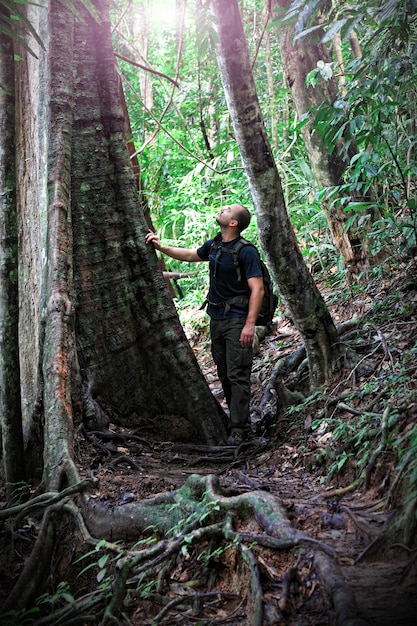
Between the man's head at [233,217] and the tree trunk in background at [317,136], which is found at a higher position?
the tree trunk in background at [317,136]

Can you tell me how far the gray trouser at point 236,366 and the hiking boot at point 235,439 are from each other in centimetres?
4

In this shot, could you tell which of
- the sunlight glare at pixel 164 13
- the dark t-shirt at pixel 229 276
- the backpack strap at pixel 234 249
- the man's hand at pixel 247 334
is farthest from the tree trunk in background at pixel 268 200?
the sunlight glare at pixel 164 13

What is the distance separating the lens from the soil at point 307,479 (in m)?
2.12

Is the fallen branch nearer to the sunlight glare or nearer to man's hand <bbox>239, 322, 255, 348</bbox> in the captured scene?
man's hand <bbox>239, 322, 255, 348</bbox>

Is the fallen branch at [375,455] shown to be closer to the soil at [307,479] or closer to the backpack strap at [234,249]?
the soil at [307,479]

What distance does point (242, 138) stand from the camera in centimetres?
503

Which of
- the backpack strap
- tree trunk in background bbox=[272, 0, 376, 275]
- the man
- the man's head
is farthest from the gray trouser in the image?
tree trunk in background bbox=[272, 0, 376, 275]

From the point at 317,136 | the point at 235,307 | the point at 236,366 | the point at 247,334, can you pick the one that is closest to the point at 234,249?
the point at 235,307

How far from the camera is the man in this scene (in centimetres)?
532

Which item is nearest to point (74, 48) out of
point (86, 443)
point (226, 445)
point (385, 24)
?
point (385, 24)

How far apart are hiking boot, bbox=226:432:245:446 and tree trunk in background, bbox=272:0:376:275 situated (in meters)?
2.97

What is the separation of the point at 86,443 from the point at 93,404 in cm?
42

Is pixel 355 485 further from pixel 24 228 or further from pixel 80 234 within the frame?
pixel 24 228

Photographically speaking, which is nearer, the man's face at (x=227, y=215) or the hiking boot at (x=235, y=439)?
the hiking boot at (x=235, y=439)
